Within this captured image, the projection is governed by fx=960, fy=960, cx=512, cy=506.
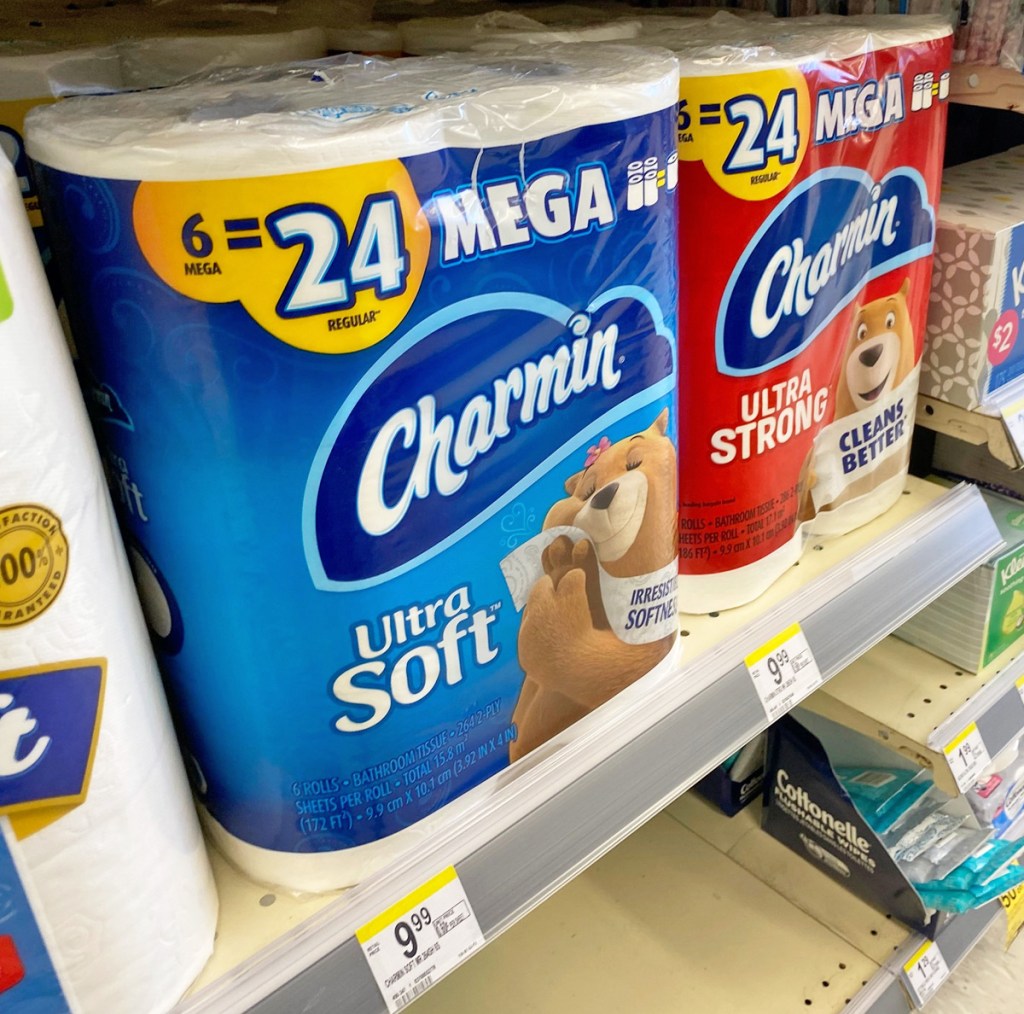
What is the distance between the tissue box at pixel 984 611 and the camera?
1.01 m

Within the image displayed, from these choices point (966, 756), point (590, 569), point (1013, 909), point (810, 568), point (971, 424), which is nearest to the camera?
point (590, 569)

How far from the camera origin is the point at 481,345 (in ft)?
1.47

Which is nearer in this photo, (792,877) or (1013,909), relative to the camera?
(792,877)

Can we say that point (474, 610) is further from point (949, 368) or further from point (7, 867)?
point (949, 368)

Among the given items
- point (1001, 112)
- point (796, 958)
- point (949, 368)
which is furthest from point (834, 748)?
point (1001, 112)

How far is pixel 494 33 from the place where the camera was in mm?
668

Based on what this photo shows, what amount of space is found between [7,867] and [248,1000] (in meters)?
0.16

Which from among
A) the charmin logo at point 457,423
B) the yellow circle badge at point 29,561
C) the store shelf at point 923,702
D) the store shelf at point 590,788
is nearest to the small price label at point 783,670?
the store shelf at point 590,788

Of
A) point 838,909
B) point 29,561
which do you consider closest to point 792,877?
point 838,909

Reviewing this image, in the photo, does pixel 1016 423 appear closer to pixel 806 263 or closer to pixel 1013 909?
pixel 806 263

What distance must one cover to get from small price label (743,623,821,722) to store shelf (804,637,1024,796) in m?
0.37

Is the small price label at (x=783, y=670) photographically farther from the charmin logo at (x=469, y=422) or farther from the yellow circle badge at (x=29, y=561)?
the yellow circle badge at (x=29, y=561)

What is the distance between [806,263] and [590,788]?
14.6 inches

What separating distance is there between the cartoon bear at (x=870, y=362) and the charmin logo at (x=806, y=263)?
4 centimetres
